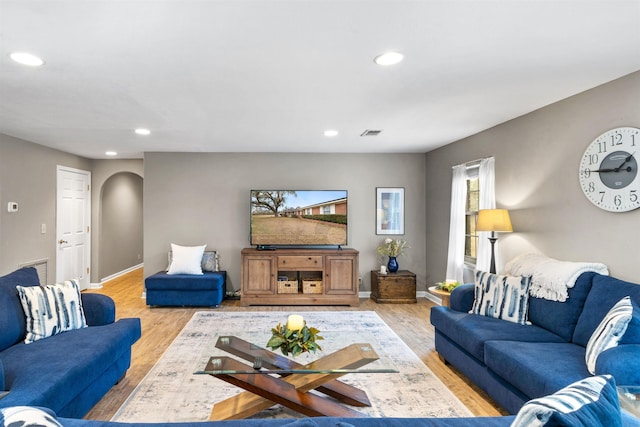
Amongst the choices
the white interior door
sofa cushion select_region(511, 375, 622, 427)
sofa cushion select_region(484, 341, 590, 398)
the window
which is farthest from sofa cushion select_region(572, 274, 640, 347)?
the white interior door

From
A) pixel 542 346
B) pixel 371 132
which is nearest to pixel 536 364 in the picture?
pixel 542 346

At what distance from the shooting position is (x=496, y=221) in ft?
12.5

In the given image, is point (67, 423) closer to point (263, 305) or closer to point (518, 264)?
point (518, 264)

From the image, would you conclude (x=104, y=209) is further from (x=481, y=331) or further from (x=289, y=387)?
(x=481, y=331)

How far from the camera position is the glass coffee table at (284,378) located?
2330mm

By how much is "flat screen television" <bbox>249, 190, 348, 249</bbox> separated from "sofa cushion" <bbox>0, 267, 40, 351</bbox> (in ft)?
10.9

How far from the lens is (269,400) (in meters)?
2.39

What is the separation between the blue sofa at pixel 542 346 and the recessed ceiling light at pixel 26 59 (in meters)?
3.56

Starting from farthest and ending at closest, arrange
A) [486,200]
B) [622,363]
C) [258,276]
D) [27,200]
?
[258,276] → [27,200] → [486,200] → [622,363]

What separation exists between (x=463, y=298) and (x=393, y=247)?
8.09ft

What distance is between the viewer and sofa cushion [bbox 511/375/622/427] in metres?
0.93

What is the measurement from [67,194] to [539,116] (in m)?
6.77

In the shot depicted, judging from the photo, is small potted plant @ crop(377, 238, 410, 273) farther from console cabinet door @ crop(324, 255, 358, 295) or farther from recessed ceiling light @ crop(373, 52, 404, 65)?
recessed ceiling light @ crop(373, 52, 404, 65)

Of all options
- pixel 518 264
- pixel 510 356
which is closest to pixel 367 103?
pixel 518 264
